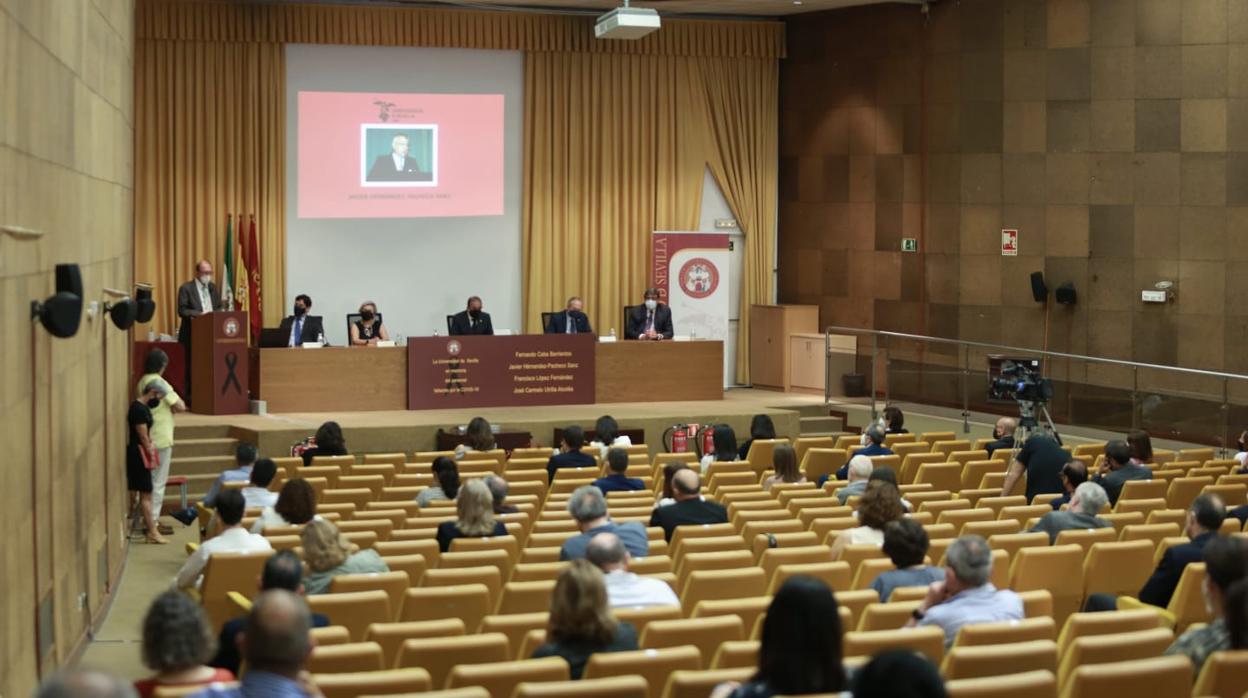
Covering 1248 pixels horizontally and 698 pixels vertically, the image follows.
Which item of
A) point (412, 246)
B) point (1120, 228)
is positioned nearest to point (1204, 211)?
point (1120, 228)

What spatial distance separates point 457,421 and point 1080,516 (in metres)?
7.50

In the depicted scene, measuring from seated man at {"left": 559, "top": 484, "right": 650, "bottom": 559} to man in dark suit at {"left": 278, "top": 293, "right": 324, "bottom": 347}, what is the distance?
8688 mm

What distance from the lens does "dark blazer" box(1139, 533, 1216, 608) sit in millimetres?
6094

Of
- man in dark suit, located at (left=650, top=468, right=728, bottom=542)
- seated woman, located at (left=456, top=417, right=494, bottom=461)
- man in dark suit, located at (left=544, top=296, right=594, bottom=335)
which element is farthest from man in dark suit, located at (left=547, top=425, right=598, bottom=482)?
man in dark suit, located at (left=544, top=296, right=594, bottom=335)

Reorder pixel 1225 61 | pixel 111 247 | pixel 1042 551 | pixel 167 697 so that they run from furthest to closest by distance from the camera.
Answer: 1. pixel 1225 61
2. pixel 111 247
3. pixel 1042 551
4. pixel 167 697

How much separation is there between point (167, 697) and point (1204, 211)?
12.9 metres

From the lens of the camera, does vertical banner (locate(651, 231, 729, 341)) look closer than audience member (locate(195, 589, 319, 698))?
No

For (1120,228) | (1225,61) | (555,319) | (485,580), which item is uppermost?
(1225,61)

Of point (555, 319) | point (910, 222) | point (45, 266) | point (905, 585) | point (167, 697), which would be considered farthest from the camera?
point (910, 222)

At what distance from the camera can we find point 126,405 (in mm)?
11234

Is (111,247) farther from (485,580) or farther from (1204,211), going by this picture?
(1204,211)

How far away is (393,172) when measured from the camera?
1670 cm

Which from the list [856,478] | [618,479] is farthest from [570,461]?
[856,478]

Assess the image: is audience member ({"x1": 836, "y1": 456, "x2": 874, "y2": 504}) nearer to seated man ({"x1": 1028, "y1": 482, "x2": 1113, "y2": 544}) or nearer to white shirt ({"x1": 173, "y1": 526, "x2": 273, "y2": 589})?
seated man ({"x1": 1028, "y1": 482, "x2": 1113, "y2": 544})
